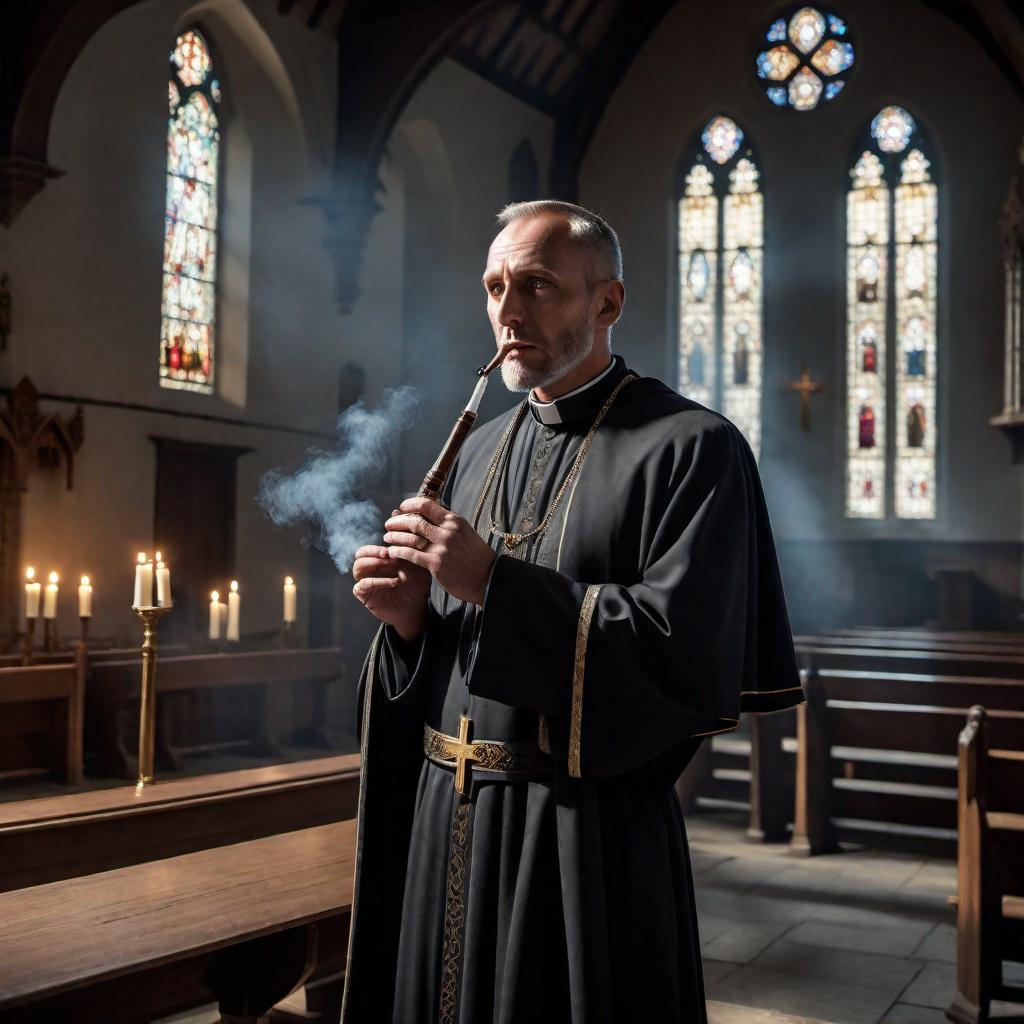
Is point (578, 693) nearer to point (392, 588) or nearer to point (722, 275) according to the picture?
point (392, 588)

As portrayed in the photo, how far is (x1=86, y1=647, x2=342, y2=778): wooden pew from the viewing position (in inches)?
295

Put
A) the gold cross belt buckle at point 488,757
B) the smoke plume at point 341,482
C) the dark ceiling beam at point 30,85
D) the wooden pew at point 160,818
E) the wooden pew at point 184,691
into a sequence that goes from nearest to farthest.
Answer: the gold cross belt buckle at point 488,757 < the wooden pew at point 160,818 < the wooden pew at point 184,691 < the dark ceiling beam at point 30,85 < the smoke plume at point 341,482

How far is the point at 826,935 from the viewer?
5141mm

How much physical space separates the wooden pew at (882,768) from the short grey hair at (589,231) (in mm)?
4902

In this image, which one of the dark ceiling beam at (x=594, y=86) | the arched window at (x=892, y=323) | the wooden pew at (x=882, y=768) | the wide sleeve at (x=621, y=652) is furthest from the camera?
the dark ceiling beam at (x=594, y=86)

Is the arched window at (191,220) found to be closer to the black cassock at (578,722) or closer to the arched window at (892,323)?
the arched window at (892,323)

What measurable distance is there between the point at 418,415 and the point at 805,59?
248 inches

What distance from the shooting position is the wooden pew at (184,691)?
7.48 m

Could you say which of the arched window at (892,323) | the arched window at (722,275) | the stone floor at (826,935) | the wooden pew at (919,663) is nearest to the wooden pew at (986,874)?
the stone floor at (826,935)

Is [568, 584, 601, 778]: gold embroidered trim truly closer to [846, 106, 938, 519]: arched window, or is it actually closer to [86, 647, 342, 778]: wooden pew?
[86, 647, 342, 778]: wooden pew

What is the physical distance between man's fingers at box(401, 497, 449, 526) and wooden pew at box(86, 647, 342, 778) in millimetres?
6086

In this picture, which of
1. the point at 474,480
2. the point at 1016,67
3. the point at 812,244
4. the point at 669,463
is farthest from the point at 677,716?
the point at 812,244

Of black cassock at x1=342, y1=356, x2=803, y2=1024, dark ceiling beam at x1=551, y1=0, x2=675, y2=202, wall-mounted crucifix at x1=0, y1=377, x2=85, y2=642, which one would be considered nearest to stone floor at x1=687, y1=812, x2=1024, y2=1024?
black cassock at x1=342, y1=356, x2=803, y2=1024

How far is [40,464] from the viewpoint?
9.38 metres
